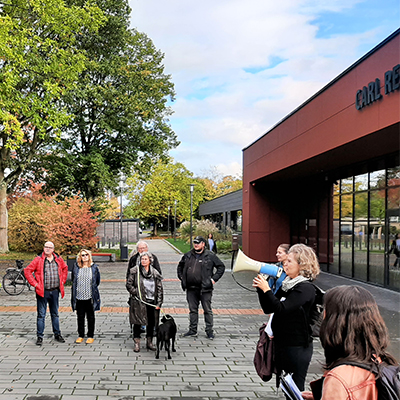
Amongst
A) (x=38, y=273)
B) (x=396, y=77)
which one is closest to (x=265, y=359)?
(x=38, y=273)

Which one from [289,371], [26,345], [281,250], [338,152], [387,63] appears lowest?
[26,345]

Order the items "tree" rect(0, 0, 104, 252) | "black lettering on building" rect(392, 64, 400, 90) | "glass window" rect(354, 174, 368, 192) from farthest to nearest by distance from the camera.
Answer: "tree" rect(0, 0, 104, 252), "glass window" rect(354, 174, 368, 192), "black lettering on building" rect(392, 64, 400, 90)

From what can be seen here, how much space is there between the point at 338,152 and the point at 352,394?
1115 cm

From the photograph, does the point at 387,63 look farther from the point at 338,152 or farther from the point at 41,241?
the point at 41,241

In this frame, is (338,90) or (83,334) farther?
(338,90)

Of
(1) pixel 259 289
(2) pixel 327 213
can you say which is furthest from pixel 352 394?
(2) pixel 327 213

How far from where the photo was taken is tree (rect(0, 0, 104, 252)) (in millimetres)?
18469

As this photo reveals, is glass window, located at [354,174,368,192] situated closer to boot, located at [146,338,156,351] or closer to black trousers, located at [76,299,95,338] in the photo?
boot, located at [146,338,156,351]

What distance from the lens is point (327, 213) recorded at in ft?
61.6

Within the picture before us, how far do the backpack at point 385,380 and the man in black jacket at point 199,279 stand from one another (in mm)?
5860

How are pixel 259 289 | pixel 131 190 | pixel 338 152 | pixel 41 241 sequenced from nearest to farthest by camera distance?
pixel 259 289 < pixel 338 152 < pixel 41 241 < pixel 131 190

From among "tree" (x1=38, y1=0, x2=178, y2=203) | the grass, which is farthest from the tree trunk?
the grass

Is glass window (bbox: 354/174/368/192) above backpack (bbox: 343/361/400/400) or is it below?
above

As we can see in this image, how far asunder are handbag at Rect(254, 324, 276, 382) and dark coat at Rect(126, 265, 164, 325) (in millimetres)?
3398
